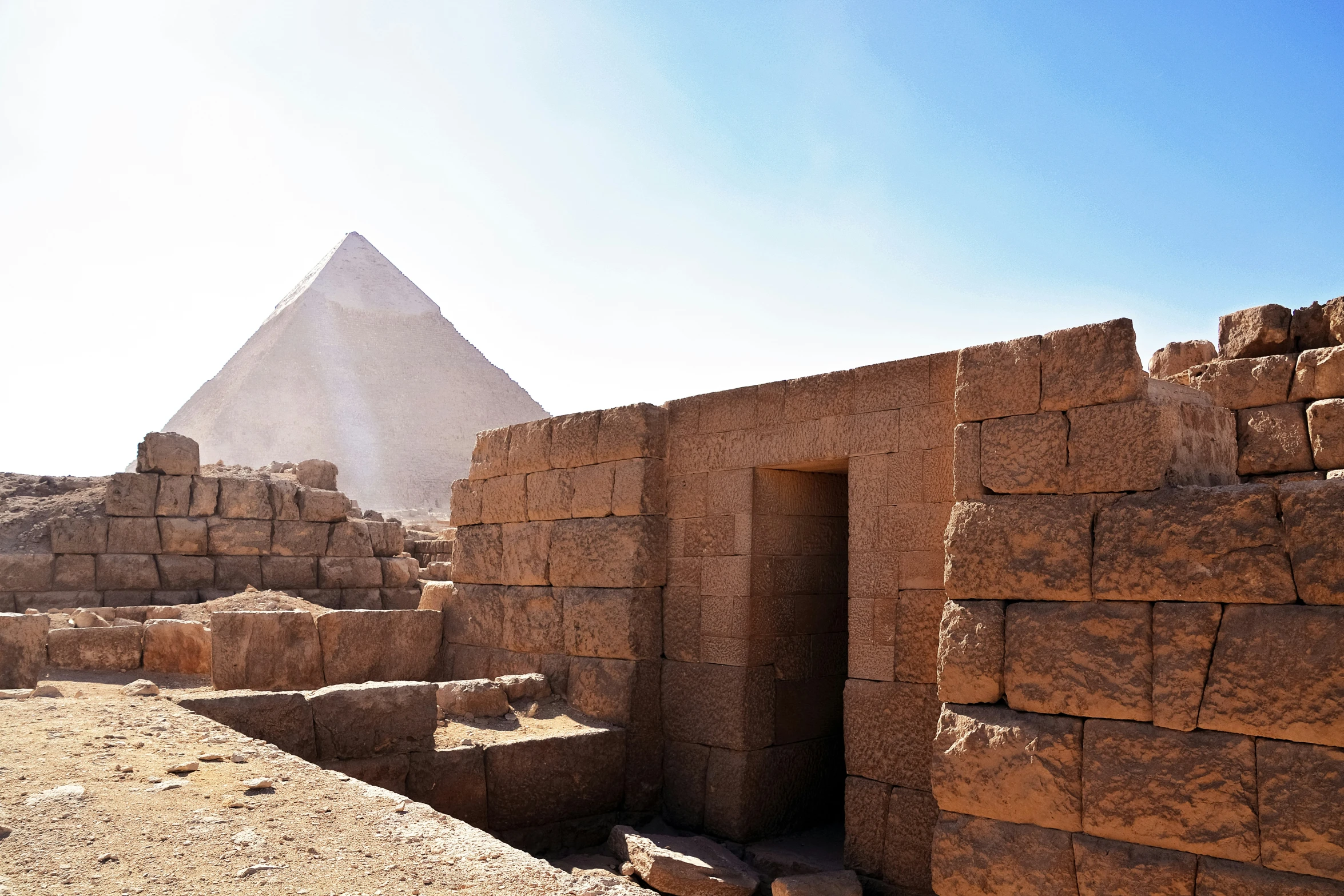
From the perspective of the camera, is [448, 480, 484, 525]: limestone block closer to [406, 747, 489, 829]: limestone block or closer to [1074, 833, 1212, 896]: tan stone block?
[406, 747, 489, 829]: limestone block

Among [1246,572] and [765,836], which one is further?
[765,836]

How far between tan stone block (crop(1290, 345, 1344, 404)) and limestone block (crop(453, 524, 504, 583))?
6.50m

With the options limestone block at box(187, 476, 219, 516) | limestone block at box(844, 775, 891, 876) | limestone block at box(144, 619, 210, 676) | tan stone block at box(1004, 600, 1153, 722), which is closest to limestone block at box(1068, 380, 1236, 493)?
tan stone block at box(1004, 600, 1153, 722)

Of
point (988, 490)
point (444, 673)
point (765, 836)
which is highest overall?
point (988, 490)

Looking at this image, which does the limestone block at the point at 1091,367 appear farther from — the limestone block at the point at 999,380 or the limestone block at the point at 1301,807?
the limestone block at the point at 1301,807

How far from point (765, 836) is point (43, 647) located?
533 cm

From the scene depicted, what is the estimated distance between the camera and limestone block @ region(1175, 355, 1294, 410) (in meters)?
8.14

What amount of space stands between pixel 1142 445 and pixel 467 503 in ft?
19.1

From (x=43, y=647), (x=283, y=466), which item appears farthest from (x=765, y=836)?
(x=283, y=466)

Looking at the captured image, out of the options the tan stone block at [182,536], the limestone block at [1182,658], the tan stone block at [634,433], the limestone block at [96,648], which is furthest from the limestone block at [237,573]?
the limestone block at [1182,658]

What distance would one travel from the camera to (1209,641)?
3.90 m

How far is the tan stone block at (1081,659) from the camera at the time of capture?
13.3ft

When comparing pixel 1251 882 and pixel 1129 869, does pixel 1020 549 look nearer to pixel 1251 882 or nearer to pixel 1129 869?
pixel 1129 869

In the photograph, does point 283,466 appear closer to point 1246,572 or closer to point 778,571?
point 778,571
